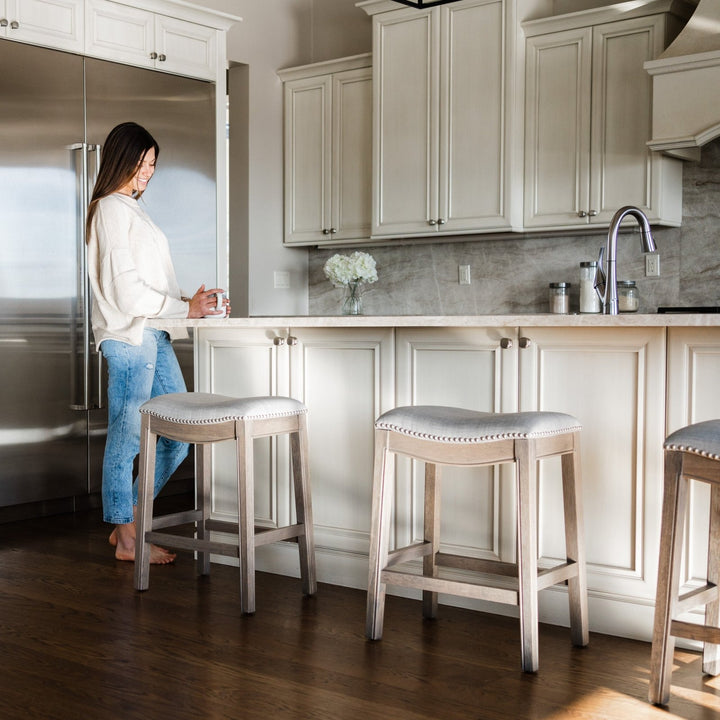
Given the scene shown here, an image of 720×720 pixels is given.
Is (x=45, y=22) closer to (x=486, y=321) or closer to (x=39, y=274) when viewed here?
(x=39, y=274)

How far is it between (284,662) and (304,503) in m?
0.65

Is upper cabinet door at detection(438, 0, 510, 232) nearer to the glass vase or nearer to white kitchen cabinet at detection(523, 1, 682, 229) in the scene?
white kitchen cabinet at detection(523, 1, 682, 229)

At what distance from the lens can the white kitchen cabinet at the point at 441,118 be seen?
14.4 ft

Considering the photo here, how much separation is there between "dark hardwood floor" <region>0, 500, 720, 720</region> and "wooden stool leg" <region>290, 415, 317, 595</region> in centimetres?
7

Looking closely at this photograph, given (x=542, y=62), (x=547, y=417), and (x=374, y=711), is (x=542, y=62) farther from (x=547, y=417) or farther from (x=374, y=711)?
(x=374, y=711)

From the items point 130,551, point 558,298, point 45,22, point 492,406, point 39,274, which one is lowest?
point 130,551

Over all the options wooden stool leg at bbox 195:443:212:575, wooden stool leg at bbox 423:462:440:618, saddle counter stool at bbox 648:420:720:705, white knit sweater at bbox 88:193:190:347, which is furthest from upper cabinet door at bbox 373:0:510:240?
saddle counter stool at bbox 648:420:720:705

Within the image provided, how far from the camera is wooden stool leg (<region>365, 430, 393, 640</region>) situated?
8.02 feet

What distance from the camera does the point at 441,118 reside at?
15.0 ft

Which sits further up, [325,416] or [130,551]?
[325,416]

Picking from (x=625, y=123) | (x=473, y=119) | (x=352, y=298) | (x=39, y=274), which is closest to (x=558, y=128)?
(x=625, y=123)

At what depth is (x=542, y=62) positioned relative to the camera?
14.1 ft

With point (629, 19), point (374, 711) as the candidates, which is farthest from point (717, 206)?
point (374, 711)

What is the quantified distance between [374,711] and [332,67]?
387 cm
